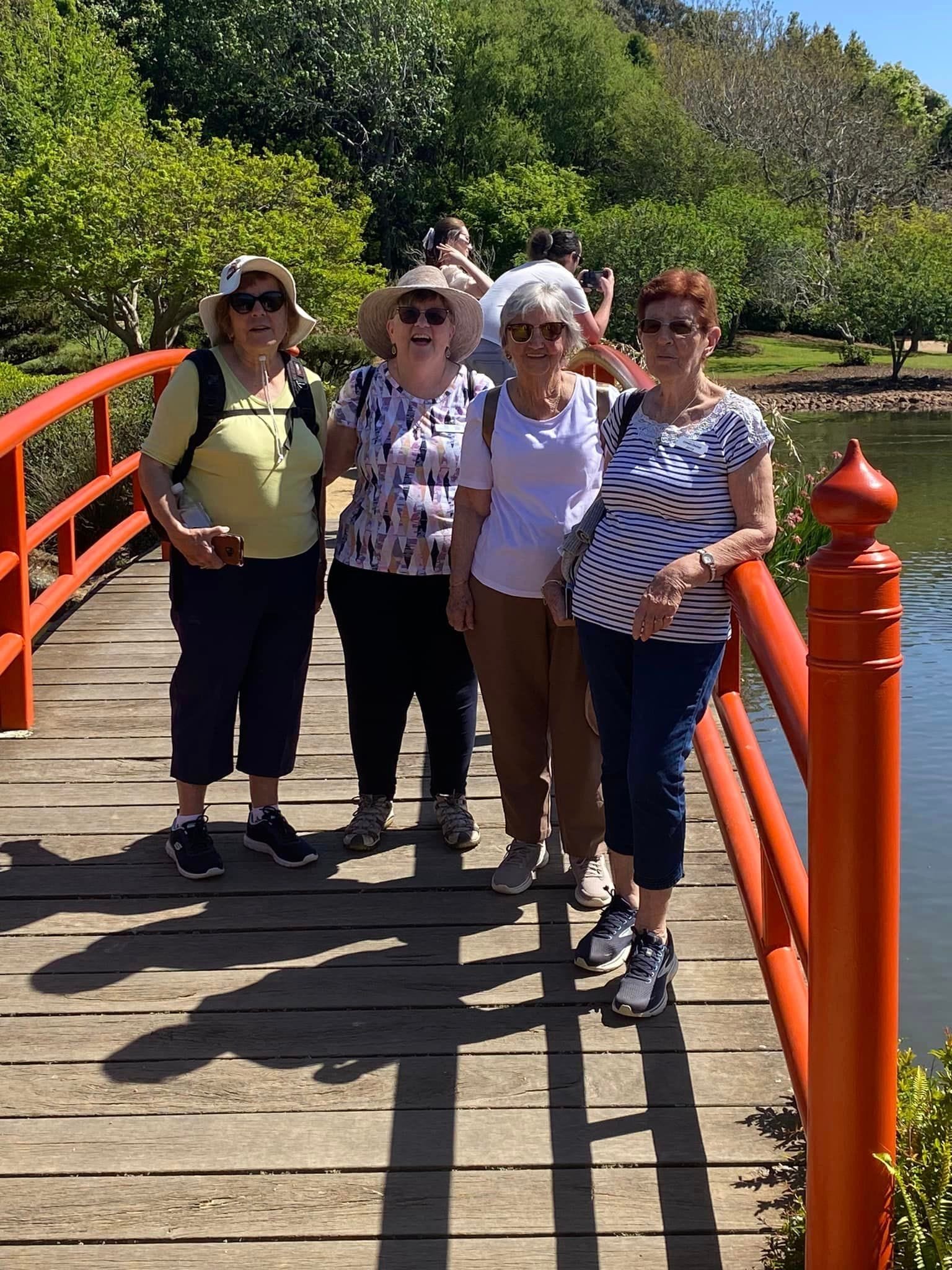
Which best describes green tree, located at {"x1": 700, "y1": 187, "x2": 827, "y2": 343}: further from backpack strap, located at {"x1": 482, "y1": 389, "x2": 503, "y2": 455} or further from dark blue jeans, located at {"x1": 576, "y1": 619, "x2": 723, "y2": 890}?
dark blue jeans, located at {"x1": 576, "y1": 619, "x2": 723, "y2": 890}

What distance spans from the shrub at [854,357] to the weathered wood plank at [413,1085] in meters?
40.1

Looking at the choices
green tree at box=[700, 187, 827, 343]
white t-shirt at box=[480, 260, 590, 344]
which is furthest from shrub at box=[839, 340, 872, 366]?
white t-shirt at box=[480, 260, 590, 344]

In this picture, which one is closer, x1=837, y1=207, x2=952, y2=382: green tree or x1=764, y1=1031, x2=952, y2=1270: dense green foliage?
x1=764, y1=1031, x2=952, y2=1270: dense green foliage

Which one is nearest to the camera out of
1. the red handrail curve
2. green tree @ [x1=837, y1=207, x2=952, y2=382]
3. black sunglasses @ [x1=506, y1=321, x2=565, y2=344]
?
black sunglasses @ [x1=506, y1=321, x2=565, y2=344]

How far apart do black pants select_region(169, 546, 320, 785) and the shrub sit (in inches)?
1547

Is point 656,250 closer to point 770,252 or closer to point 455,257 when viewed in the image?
point 770,252

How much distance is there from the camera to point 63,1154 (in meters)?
2.54

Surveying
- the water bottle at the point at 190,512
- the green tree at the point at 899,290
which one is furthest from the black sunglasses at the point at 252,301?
the green tree at the point at 899,290

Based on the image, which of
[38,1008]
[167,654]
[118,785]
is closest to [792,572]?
[167,654]

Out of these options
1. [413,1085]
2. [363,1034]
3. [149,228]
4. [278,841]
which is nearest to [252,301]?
[278,841]

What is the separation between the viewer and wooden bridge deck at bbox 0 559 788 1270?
2350mm

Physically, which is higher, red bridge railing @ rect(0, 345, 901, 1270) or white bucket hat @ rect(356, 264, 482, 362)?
white bucket hat @ rect(356, 264, 482, 362)

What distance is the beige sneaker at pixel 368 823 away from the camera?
3.86m

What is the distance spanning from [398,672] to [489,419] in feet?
2.68
